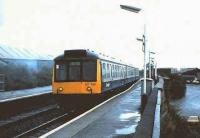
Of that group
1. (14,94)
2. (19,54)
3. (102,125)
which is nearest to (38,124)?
(102,125)

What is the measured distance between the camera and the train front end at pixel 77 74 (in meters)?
22.0

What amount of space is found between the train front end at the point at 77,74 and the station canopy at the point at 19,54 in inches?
558

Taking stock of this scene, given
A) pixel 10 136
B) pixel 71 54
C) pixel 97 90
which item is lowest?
pixel 10 136

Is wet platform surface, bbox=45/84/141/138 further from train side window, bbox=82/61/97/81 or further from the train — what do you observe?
train side window, bbox=82/61/97/81

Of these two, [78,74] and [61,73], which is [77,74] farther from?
[61,73]

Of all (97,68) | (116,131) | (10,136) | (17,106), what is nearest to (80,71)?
(97,68)

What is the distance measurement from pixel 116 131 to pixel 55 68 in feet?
34.0

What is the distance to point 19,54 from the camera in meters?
41.3

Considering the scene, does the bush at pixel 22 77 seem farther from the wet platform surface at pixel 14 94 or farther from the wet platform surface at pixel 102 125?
the wet platform surface at pixel 102 125

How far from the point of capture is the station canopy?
3771cm

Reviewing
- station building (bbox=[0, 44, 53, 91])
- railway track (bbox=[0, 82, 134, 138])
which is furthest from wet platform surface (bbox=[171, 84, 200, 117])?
station building (bbox=[0, 44, 53, 91])

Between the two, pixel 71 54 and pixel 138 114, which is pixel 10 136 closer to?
pixel 138 114

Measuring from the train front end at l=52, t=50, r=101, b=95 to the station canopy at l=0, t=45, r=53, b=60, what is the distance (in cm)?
1416

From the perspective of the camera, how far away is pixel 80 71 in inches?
875
